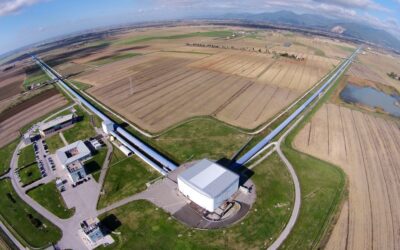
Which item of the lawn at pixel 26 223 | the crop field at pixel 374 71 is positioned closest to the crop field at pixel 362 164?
the lawn at pixel 26 223

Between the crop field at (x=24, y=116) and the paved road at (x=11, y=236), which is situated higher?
→ the crop field at (x=24, y=116)

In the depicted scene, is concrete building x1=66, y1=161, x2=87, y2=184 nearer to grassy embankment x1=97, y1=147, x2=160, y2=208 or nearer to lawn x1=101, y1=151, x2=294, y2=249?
grassy embankment x1=97, y1=147, x2=160, y2=208

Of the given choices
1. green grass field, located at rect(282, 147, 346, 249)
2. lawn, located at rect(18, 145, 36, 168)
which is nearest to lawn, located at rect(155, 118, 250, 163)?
green grass field, located at rect(282, 147, 346, 249)

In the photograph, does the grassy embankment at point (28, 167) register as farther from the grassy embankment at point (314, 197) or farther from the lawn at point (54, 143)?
the grassy embankment at point (314, 197)

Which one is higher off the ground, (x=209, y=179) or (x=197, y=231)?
(x=209, y=179)

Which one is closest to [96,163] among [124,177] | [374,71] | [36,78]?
[124,177]

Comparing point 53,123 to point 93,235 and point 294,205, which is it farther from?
point 294,205
